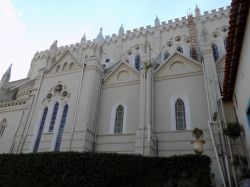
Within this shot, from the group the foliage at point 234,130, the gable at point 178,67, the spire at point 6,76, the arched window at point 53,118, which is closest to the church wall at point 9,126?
the arched window at point 53,118

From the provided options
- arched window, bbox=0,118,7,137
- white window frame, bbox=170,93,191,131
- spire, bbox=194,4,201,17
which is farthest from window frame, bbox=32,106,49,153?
spire, bbox=194,4,201,17

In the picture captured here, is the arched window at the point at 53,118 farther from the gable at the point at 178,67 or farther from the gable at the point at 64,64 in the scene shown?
the gable at the point at 178,67

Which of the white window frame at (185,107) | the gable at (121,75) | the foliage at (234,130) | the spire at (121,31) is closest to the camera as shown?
the foliage at (234,130)

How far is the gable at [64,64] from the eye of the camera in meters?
22.9

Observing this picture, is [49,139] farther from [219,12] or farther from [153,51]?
[219,12]

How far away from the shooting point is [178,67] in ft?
63.4

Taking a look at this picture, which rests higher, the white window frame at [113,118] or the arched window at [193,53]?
the arched window at [193,53]

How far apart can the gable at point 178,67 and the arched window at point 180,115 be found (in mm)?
2859

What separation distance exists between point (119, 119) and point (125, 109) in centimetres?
104

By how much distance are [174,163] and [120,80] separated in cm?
1114

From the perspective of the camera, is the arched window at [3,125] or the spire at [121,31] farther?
the spire at [121,31]

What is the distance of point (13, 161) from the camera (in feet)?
47.6

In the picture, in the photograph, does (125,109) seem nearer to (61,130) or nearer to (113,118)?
(113,118)

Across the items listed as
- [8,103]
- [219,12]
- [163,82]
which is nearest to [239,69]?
[163,82]
